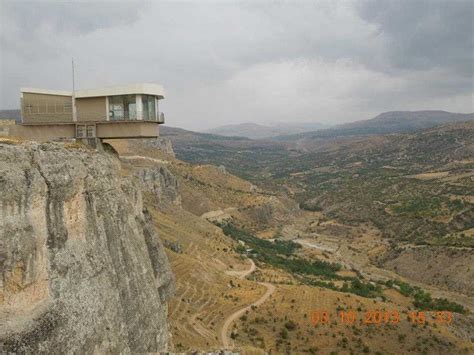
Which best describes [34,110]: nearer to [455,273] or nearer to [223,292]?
[223,292]

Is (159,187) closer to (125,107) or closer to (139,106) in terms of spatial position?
(125,107)

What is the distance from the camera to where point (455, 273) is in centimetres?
6347

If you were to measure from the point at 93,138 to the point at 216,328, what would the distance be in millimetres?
19572

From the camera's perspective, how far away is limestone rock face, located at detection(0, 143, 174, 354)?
10.9 meters

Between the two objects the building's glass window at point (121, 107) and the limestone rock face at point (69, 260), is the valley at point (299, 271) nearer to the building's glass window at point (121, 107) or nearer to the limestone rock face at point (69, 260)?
the limestone rock face at point (69, 260)

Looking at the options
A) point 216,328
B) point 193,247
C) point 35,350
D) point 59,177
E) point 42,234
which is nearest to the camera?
point 35,350

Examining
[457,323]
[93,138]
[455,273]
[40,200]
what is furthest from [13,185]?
[455,273]
